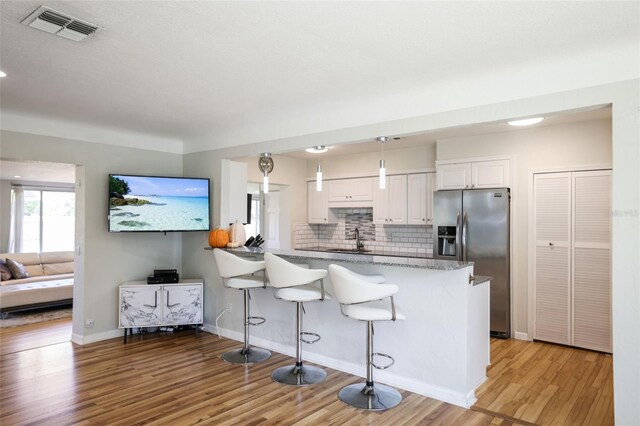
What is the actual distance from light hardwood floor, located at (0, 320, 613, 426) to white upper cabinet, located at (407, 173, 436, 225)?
A: 1.94 m

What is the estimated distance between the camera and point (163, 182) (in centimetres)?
485

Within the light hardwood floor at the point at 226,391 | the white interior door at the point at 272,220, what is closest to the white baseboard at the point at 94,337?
the light hardwood floor at the point at 226,391

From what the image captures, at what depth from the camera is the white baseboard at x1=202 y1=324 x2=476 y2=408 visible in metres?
3.17

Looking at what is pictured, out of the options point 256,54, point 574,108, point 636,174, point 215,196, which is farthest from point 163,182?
point 636,174

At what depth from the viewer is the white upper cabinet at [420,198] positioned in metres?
5.76

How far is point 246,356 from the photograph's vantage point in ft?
13.6

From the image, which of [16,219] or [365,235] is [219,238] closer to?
[365,235]

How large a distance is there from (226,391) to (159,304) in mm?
1861

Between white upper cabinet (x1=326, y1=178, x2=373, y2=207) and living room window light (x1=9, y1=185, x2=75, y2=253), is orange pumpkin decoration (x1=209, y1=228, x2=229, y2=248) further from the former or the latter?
living room window light (x1=9, y1=185, x2=75, y2=253)

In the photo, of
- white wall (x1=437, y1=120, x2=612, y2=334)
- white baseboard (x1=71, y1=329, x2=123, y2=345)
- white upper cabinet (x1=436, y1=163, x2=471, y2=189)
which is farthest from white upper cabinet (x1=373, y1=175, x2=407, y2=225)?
white baseboard (x1=71, y1=329, x2=123, y2=345)

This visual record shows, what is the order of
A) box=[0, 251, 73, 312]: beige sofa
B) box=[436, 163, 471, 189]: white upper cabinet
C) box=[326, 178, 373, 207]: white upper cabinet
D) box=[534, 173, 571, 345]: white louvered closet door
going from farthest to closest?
box=[326, 178, 373, 207]: white upper cabinet < box=[0, 251, 73, 312]: beige sofa < box=[436, 163, 471, 189]: white upper cabinet < box=[534, 173, 571, 345]: white louvered closet door

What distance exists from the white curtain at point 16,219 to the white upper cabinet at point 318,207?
6.61 metres

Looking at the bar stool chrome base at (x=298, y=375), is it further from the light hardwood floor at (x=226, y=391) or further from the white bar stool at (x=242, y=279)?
the white bar stool at (x=242, y=279)

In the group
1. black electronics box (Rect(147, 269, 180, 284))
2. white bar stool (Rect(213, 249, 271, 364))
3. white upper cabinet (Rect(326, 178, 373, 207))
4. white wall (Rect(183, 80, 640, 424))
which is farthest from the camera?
white upper cabinet (Rect(326, 178, 373, 207))
